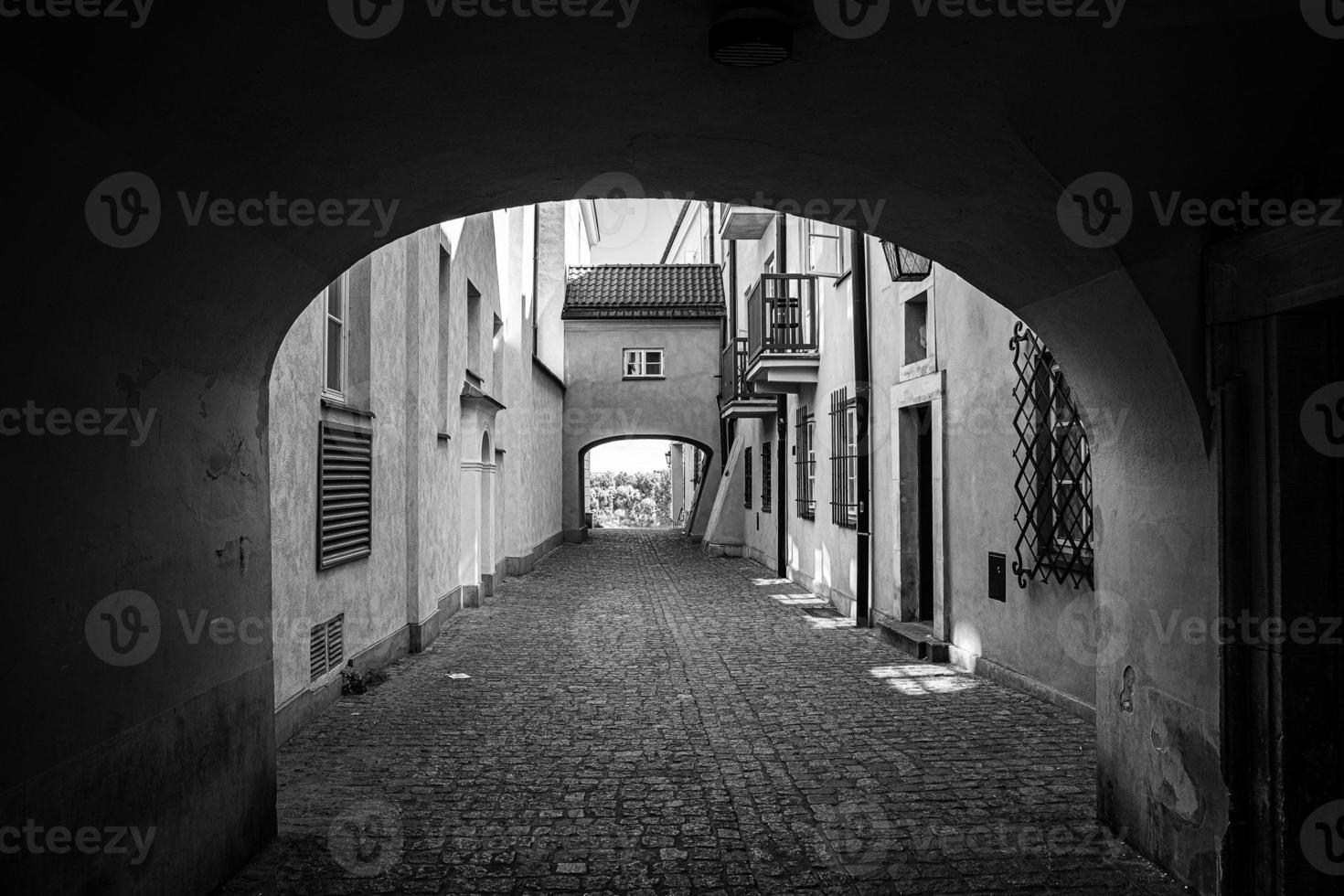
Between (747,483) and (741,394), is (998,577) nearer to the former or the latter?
(741,394)

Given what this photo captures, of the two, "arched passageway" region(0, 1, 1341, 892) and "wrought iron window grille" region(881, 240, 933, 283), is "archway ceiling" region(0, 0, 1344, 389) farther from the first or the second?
"wrought iron window grille" region(881, 240, 933, 283)

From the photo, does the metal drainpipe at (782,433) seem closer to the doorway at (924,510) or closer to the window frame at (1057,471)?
the doorway at (924,510)

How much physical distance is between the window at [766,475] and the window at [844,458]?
5.86 metres

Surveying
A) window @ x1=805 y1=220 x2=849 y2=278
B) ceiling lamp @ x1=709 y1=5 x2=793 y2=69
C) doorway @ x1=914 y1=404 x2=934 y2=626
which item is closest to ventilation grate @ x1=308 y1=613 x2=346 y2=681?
ceiling lamp @ x1=709 y1=5 x2=793 y2=69

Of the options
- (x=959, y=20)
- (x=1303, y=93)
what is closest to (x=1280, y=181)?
(x=1303, y=93)

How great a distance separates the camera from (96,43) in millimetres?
2771

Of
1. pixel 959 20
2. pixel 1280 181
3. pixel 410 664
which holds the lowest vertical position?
pixel 410 664

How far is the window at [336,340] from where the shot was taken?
27.0 ft

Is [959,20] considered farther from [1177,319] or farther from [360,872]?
[360,872]

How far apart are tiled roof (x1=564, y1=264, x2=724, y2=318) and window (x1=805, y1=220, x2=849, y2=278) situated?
12.4 m

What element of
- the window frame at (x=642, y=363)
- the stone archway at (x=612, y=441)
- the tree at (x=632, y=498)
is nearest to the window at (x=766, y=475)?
the stone archway at (x=612, y=441)

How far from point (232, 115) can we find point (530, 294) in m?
18.4

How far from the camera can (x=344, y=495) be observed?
26.5ft

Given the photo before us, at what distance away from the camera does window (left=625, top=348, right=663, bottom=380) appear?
28984mm
